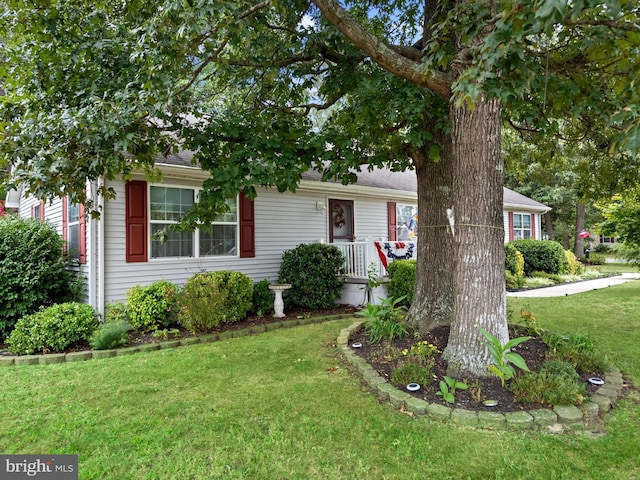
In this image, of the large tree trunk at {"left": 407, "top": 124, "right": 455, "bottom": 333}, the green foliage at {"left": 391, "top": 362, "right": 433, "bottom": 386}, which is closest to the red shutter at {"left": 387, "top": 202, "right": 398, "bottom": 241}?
the large tree trunk at {"left": 407, "top": 124, "right": 455, "bottom": 333}

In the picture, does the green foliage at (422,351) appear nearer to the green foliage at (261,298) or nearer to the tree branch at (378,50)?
the tree branch at (378,50)

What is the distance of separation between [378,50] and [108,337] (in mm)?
4915

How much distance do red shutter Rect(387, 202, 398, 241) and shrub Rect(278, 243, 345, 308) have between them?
126 inches

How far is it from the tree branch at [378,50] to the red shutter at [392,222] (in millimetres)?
7039

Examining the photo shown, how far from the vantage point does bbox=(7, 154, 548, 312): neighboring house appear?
6.25 metres

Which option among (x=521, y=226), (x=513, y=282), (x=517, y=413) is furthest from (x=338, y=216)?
(x=521, y=226)

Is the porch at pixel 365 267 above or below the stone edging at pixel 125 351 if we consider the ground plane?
above

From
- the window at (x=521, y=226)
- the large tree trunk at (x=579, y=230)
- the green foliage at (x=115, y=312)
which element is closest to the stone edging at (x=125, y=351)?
the green foliage at (x=115, y=312)

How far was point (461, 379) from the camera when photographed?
3.42m

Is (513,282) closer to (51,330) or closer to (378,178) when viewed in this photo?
(378,178)

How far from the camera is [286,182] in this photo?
4480 millimetres

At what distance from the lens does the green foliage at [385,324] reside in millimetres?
4617

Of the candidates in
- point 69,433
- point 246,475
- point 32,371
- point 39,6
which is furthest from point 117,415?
point 39,6

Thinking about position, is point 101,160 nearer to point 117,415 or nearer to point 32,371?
point 117,415
